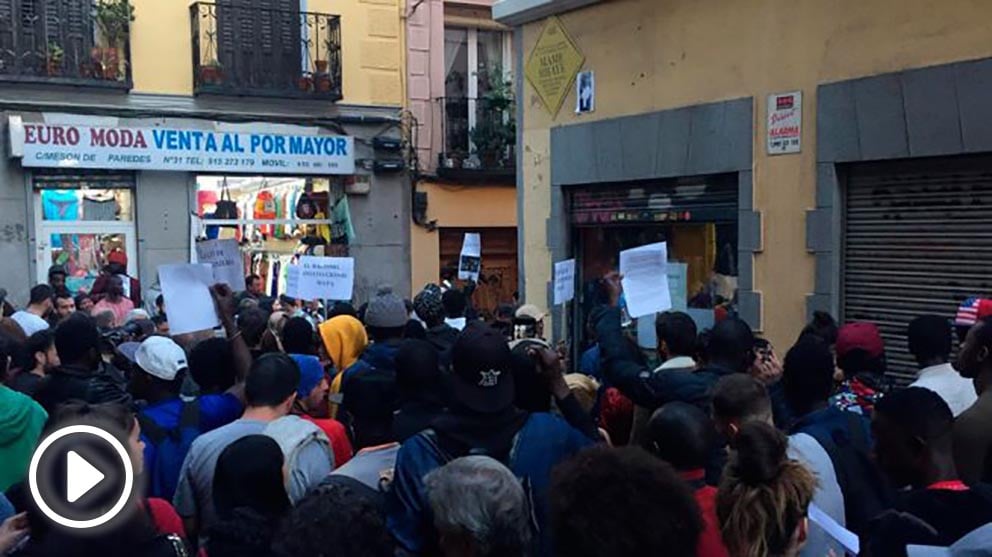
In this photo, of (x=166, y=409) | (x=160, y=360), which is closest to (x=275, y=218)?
(x=160, y=360)

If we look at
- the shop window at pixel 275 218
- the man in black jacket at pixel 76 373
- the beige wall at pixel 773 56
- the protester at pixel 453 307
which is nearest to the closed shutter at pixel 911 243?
the beige wall at pixel 773 56

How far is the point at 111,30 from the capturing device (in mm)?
13789

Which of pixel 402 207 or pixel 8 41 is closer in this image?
pixel 8 41

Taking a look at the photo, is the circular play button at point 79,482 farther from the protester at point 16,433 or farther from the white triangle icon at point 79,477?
the protester at point 16,433

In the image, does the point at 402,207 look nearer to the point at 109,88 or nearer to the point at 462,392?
the point at 109,88

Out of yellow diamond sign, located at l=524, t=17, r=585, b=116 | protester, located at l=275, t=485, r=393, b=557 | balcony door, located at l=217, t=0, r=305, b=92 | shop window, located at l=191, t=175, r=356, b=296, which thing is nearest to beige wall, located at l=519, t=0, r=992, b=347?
yellow diamond sign, located at l=524, t=17, r=585, b=116

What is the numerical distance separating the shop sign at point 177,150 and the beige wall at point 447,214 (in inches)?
66.1

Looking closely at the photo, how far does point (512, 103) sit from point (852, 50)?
10056 millimetres

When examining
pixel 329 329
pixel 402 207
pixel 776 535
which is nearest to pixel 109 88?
pixel 402 207

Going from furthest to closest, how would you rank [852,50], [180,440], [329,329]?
[852,50], [329,329], [180,440]

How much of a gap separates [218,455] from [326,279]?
14.1 feet

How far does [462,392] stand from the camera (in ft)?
10.9

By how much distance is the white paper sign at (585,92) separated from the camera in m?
9.64

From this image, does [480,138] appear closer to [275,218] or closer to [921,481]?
[275,218]
